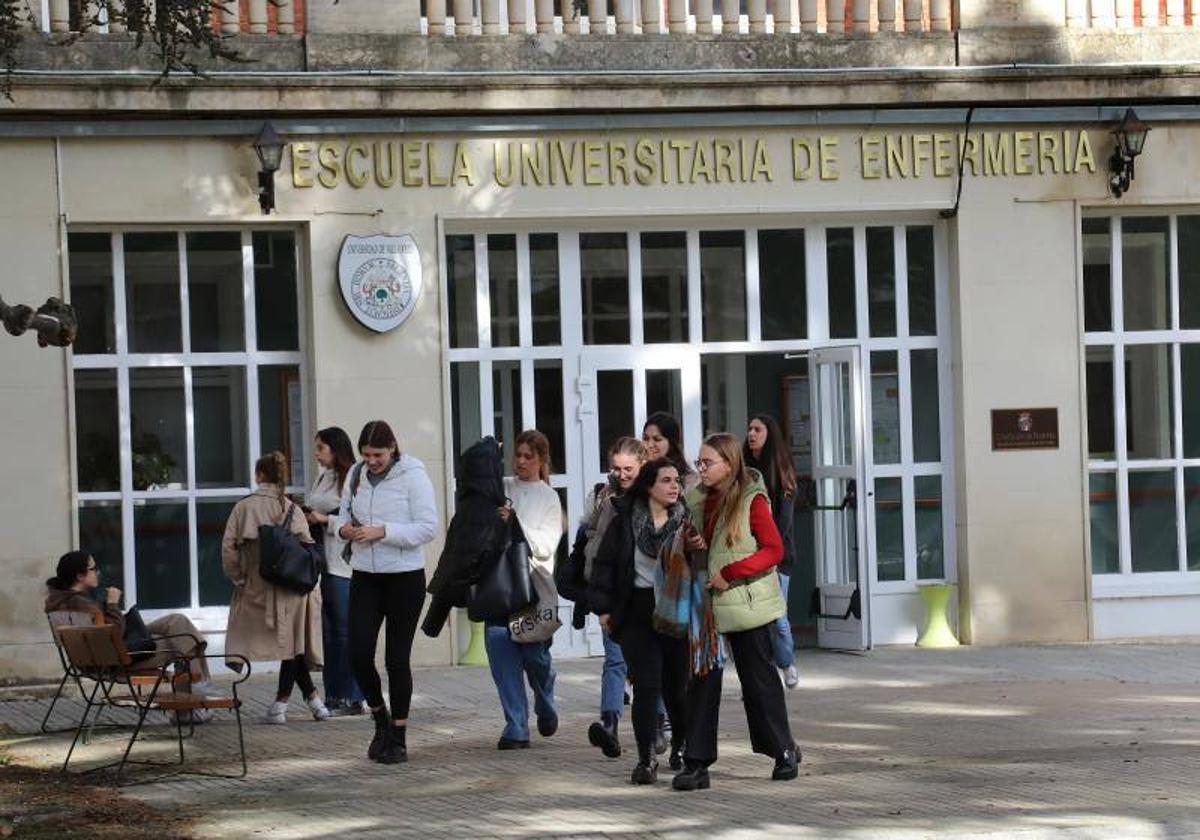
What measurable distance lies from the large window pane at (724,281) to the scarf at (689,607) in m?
6.44

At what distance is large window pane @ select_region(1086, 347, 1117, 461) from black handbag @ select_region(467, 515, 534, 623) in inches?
267

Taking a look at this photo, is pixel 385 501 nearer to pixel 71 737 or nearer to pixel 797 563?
pixel 71 737

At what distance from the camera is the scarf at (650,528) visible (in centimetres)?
1065

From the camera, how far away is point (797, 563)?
58.0 feet

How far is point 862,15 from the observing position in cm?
1645

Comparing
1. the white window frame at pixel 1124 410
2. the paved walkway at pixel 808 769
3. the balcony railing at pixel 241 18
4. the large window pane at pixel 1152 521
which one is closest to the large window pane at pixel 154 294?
the balcony railing at pixel 241 18

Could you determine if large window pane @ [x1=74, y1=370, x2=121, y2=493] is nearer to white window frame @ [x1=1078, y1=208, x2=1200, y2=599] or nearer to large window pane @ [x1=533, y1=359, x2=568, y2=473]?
large window pane @ [x1=533, y1=359, x2=568, y2=473]

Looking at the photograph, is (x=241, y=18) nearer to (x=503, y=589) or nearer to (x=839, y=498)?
(x=839, y=498)

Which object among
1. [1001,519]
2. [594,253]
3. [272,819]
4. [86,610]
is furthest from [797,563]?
[272,819]

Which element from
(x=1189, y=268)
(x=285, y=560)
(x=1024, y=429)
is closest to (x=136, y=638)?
(x=285, y=560)

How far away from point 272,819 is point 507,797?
1093 millimetres

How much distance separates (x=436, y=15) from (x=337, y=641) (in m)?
4.90

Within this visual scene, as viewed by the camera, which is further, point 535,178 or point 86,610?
point 535,178

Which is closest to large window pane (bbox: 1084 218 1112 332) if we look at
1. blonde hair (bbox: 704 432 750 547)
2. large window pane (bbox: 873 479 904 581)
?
large window pane (bbox: 873 479 904 581)
